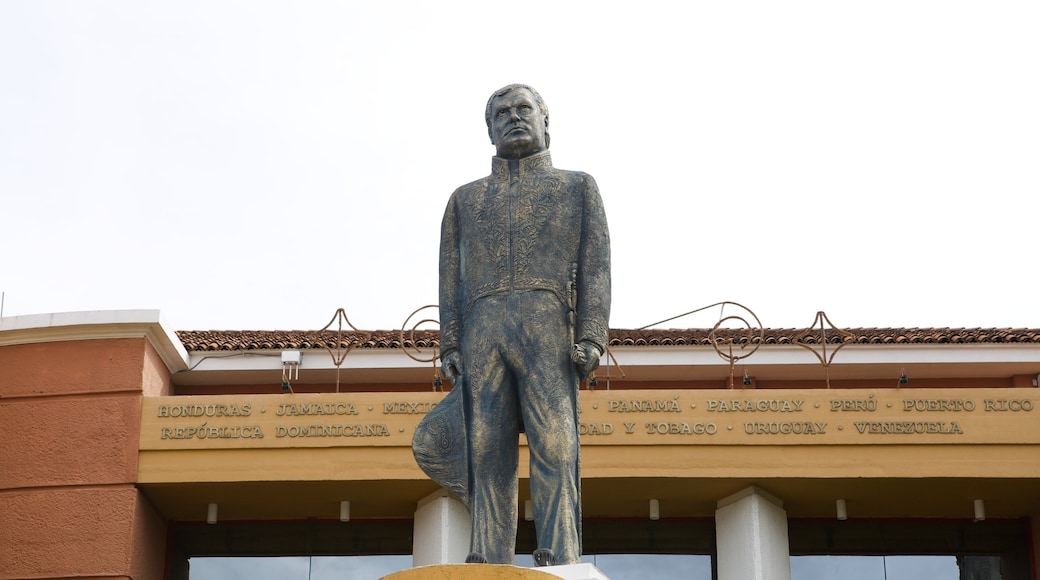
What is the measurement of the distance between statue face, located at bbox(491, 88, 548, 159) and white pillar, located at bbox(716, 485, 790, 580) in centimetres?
1143

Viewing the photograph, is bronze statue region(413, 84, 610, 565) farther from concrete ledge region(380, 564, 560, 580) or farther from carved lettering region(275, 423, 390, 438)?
carved lettering region(275, 423, 390, 438)

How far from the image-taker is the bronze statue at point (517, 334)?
8156mm

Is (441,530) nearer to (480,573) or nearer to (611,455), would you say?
(611,455)

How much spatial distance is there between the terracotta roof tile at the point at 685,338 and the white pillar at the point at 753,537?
2.12 m

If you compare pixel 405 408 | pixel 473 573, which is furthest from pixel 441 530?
pixel 473 573

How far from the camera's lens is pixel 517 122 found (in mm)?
8625

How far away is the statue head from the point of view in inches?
340

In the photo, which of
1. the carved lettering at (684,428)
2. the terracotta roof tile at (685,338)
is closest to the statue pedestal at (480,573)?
the carved lettering at (684,428)

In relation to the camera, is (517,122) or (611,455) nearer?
(517,122)

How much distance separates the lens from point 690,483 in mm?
19422

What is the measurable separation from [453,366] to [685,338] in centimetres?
1284

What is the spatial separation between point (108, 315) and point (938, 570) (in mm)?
10350

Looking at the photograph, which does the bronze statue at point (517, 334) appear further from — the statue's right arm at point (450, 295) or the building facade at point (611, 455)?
the building facade at point (611, 455)

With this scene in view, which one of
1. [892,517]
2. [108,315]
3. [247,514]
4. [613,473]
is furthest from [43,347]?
[892,517]
